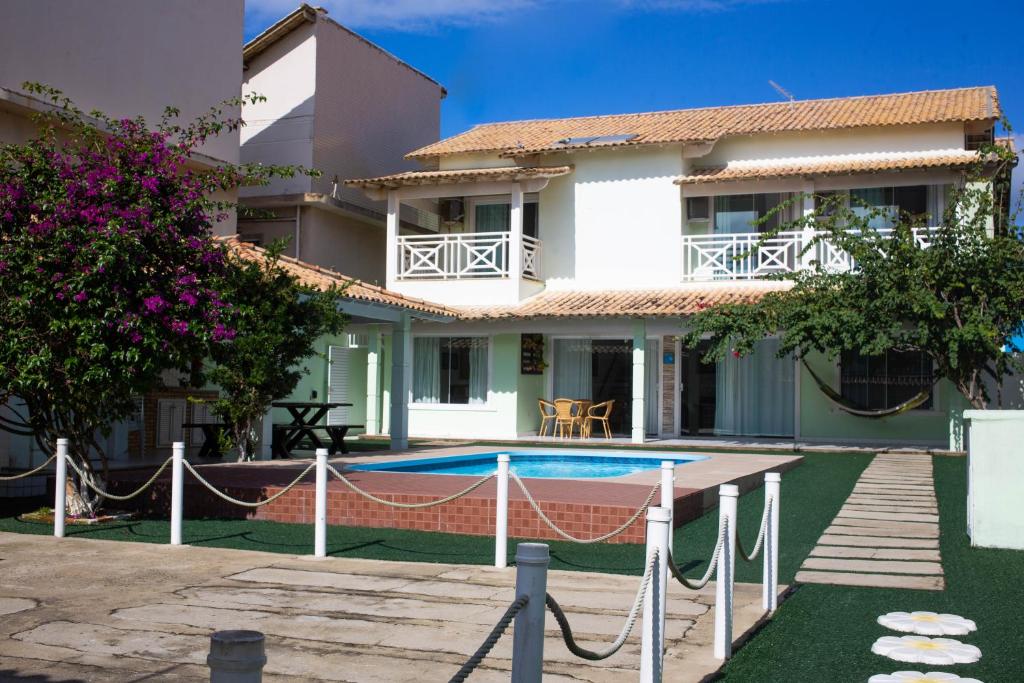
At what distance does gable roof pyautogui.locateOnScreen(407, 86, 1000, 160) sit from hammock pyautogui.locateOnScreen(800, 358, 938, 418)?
499 cm

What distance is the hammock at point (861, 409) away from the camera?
18.1 m

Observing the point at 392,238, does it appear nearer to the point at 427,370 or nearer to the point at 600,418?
the point at 427,370

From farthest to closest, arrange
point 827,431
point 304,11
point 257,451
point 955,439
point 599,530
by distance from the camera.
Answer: point 304,11 → point 827,431 → point 955,439 → point 257,451 → point 599,530

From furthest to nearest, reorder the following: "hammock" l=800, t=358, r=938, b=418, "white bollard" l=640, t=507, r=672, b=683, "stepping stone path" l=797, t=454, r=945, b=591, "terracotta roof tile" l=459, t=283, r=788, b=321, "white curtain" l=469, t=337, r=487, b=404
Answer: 1. "white curtain" l=469, t=337, r=487, b=404
2. "terracotta roof tile" l=459, t=283, r=788, b=321
3. "hammock" l=800, t=358, r=938, b=418
4. "stepping stone path" l=797, t=454, r=945, b=591
5. "white bollard" l=640, t=507, r=672, b=683

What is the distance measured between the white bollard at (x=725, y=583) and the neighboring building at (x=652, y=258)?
1375 centimetres

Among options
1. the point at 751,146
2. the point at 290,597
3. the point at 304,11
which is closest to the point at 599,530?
the point at 290,597

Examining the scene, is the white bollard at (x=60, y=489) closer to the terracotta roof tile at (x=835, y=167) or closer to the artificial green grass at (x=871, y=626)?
the artificial green grass at (x=871, y=626)

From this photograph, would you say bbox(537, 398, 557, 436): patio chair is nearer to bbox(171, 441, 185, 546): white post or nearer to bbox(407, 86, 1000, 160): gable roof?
bbox(407, 86, 1000, 160): gable roof

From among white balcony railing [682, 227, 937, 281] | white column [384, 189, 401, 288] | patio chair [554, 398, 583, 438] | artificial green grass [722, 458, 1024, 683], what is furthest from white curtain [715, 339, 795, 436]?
artificial green grass [722, 458, 1024, 683]

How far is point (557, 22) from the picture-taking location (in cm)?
2014

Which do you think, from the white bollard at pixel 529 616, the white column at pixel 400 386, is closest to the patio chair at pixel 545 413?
the white column at pixel 400 386

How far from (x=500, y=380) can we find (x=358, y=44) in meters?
8.91

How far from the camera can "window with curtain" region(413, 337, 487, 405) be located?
21.8 meters

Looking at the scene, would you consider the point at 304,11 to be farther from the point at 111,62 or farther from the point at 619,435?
the point at 619,435
